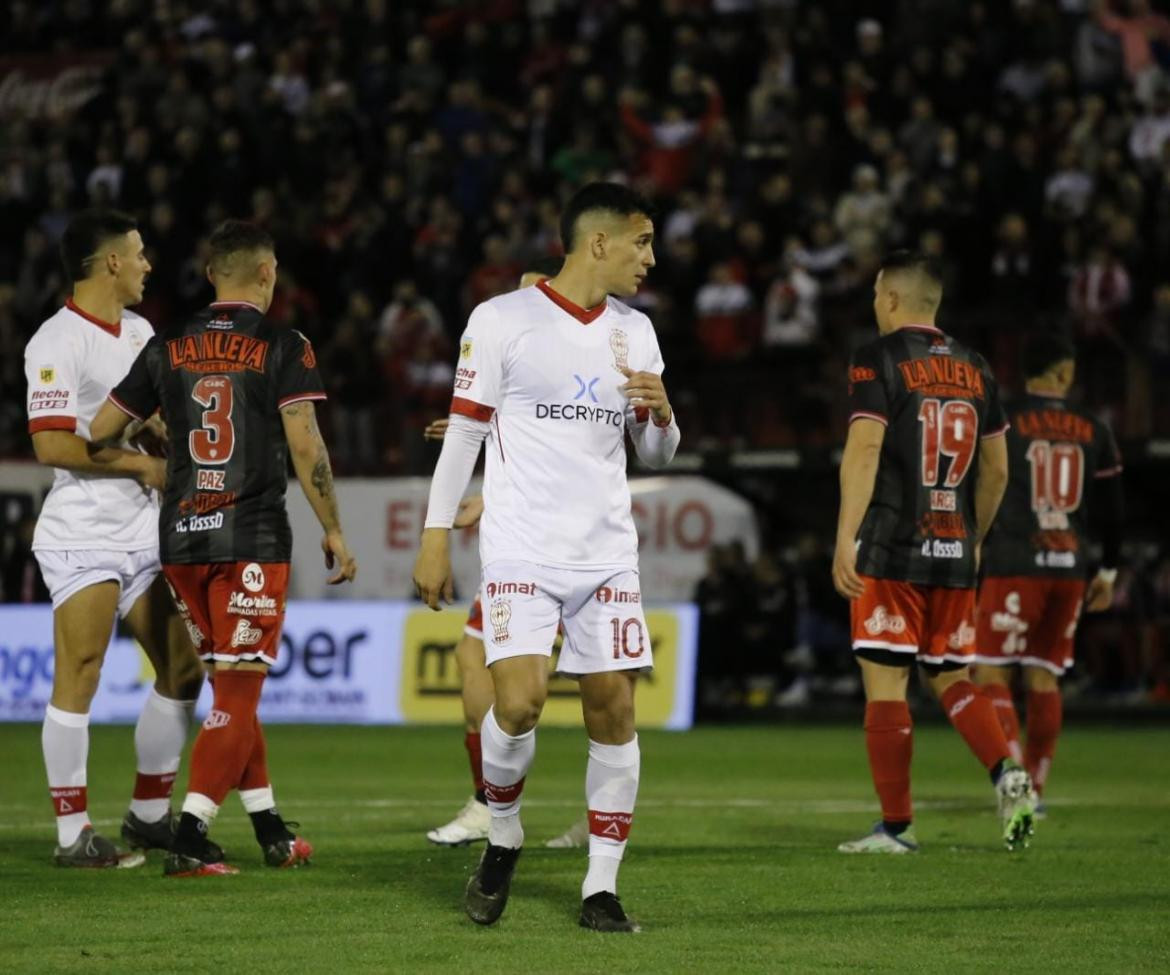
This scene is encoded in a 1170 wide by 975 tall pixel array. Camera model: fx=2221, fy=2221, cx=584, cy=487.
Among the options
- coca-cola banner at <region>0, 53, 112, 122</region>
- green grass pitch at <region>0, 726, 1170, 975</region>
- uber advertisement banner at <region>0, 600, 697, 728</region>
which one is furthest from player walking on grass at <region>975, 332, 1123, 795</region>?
coca-cola banner at <region>0, 53, 112, 122</region>

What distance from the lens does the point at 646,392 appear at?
7086mm

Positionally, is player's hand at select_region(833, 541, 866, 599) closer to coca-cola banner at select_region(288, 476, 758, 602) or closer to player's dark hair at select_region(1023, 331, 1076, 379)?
player's dark hair at select_region(1023, 331, 1076, 379)

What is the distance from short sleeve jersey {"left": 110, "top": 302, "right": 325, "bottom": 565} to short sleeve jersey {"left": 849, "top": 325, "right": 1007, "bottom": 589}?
2.49 metres

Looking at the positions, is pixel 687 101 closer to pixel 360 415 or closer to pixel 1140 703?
pixel 360 415

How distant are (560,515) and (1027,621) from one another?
16.0 ft

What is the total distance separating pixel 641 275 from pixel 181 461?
2166 millimetres

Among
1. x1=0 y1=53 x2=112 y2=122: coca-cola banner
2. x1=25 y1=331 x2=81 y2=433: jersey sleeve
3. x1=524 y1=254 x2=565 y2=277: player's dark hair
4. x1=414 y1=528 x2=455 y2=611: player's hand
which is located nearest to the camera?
x1=414 y1=528 x2=455 y2=611: player's hand

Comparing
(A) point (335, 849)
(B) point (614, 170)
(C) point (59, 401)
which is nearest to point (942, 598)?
(A) point (335, 849)

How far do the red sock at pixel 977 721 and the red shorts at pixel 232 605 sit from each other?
9.39 feet

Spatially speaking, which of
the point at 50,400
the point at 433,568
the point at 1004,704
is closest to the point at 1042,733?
the point at 1004,704

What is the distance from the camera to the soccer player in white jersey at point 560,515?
23.2ft

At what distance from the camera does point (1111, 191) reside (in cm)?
1997

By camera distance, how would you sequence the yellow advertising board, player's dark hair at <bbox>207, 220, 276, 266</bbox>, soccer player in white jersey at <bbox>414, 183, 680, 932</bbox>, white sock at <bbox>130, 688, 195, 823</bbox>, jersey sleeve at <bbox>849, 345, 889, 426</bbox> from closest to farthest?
soccer player in white jersey at <bbox>414, 183, 680, 932</bbox>, player's dark hair at <bbox>207, 220, 276, 266</bbox>, white sock at <bbox>130, 688, 195, 823</bbox>, jersey sleeve at <bbox>849, 345, 889, 426</bbox>, the yellow advertising board

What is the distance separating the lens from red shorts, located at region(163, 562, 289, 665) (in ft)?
27.1
